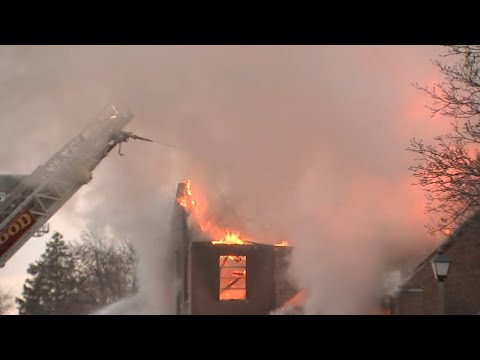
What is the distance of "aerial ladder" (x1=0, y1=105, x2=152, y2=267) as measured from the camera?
10.9 meters

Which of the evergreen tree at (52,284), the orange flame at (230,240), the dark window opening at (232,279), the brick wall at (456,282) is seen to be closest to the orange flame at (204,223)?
the orange flame at (230,240)

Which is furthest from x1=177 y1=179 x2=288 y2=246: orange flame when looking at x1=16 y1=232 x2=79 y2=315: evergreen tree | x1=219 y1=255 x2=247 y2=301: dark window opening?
x1=16 y1=232 x2=79 y2=315: evergreen tree

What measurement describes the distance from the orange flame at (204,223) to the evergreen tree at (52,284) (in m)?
19.8

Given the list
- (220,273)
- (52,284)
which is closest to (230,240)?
(220,273)

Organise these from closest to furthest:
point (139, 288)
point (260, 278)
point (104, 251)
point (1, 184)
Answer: point (1, 184), point (260, 278), point (139, 288), point (104, 251)

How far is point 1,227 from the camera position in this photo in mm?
10602

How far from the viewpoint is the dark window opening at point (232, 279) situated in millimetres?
18531

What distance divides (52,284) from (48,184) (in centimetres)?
3257

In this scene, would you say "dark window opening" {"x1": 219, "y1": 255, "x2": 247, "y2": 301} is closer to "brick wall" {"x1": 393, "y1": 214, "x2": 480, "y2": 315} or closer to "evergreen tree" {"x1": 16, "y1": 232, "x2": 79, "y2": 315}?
"brick wall" {"x1": 393, "y1": 214, "x2": 480, "y2": 315}

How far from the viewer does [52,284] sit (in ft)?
137

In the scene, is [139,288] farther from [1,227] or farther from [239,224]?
[1,227]

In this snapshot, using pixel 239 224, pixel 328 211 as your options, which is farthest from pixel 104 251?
pixel 328 211

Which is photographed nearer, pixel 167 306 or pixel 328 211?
pixel 328 211
